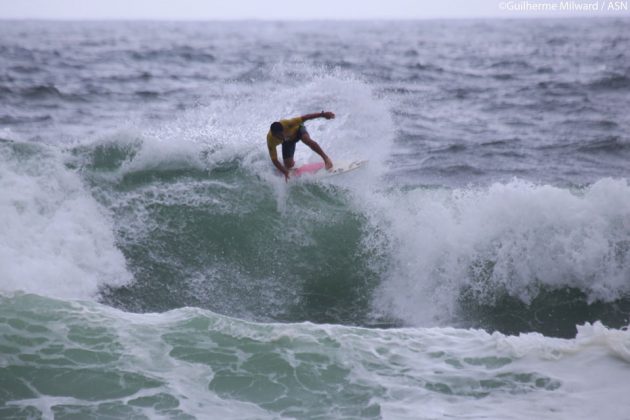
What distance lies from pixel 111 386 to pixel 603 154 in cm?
1205

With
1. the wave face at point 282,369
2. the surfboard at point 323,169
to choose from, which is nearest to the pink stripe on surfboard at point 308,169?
the surfboard at point 323,169

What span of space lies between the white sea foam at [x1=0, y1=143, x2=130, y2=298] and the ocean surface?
27 mm

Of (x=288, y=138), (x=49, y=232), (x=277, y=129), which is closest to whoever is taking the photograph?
(x=49, y=232)

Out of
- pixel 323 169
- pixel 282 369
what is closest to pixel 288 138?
pixel 323 169

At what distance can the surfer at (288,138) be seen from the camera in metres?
10.1

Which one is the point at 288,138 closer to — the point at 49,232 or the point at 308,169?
the point at 308,169

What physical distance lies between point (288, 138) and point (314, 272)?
2020mm

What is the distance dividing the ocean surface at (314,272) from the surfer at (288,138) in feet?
1.31

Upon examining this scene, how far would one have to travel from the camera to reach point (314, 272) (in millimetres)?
9609

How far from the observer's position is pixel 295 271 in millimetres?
9617

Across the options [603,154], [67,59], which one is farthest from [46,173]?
[67,59]

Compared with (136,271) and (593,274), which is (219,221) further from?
(593,274)

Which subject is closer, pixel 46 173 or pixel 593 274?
pixel 593 274

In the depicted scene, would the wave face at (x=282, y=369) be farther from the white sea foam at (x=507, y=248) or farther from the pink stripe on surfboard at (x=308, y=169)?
the pink stripe on surfboard at (x=308, y=169)
